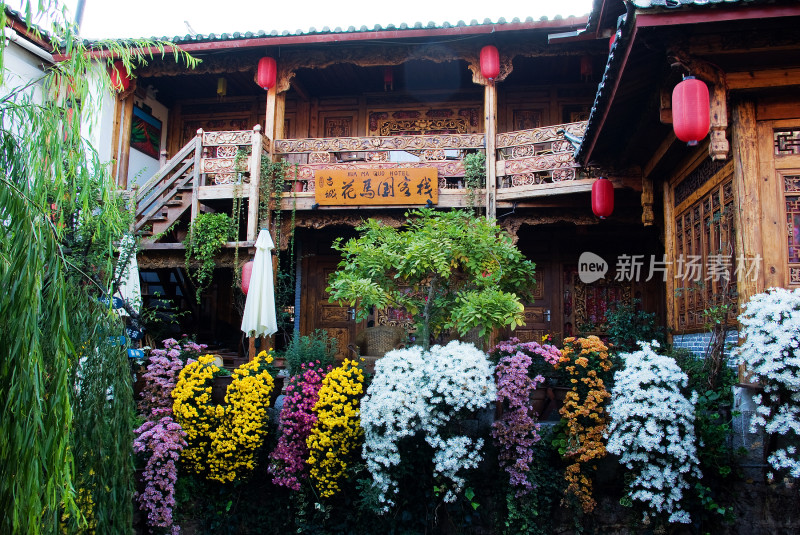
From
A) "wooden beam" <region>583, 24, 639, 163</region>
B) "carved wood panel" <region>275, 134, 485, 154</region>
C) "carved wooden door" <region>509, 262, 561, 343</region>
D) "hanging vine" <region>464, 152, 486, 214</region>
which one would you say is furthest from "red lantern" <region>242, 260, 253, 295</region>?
"wooden beam" <region>583, 24, 639, 163</region>

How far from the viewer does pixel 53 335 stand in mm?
2939

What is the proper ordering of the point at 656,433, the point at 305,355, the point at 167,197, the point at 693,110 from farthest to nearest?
the point at 167,197 < the point at 305,355 < the point at 693,110 < the point at 656,433

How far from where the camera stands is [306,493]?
5.49 metres

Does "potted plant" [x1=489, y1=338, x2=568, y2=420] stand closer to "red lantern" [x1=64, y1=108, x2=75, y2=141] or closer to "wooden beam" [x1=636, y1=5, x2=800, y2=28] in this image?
"wooden beam" [x1=636, y1=5, x2=800, y2=28]

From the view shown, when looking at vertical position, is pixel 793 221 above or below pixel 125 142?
below

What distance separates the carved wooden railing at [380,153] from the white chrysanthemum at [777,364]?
490 cm

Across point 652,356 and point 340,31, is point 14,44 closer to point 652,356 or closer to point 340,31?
point 340,31

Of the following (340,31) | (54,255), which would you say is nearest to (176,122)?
(340,31)

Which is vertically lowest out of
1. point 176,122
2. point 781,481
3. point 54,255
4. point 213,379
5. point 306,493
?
point 306,493

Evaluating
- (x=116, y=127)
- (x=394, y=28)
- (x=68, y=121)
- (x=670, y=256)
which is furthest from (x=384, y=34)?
(x=68, y=121)

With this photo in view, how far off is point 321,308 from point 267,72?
3.81 m

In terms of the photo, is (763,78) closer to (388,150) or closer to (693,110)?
(693,110)

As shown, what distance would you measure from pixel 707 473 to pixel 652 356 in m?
0.97

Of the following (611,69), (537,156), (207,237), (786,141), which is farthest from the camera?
(207,237)
